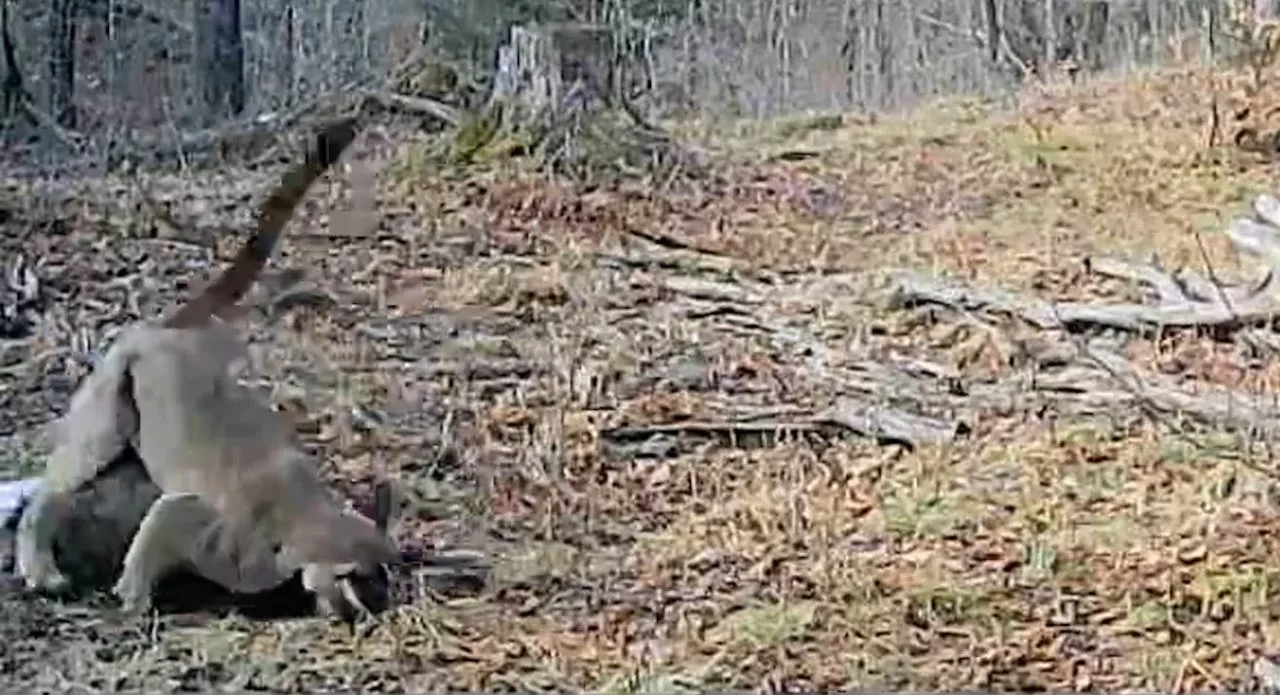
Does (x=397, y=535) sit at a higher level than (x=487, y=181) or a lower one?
lower

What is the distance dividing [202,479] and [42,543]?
0.18m

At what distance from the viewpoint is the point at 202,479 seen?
235 centimetres

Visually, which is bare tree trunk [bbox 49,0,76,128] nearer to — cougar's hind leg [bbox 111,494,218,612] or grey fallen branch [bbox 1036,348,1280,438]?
cougar's hind leg [bbox 111,494,218,612]

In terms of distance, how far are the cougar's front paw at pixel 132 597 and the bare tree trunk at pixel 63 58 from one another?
72 cm

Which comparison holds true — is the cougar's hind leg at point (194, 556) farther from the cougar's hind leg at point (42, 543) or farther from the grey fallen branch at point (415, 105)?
the grey fallen branch at point (415, 105)

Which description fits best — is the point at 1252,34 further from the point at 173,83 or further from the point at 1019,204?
the point at 173,83

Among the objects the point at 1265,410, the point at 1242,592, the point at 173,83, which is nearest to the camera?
the point at 1242,592

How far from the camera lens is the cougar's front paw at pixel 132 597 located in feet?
7.54

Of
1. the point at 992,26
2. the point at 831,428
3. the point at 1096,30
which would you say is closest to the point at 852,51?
the point at 992,26

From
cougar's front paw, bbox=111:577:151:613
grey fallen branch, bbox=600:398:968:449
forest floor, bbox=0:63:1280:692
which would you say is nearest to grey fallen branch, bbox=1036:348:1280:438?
forest floor, bbox=0:63:1280:692

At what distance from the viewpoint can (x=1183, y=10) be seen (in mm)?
2684

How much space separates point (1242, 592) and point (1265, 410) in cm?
32

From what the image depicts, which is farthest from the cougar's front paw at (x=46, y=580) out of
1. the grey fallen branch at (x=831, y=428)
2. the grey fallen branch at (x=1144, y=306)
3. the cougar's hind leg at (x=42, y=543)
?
the grey fallen branch at (x=1144, y=306)

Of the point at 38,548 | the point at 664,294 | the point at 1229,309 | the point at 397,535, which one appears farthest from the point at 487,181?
the point at 1229,309
